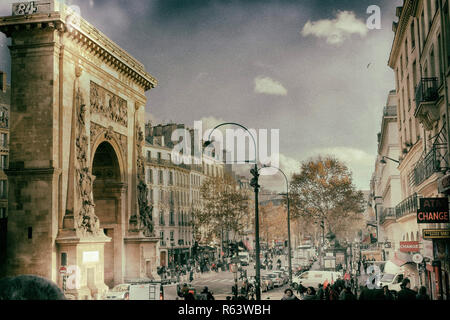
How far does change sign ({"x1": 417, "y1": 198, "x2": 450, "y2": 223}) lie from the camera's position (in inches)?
654

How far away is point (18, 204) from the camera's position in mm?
23656

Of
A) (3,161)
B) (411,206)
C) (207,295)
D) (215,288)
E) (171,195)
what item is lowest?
(215,288)

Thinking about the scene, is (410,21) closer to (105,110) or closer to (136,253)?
(105,110)

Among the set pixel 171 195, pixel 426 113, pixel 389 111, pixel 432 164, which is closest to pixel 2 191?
pixel 426 113

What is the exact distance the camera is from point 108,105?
29.9 metres

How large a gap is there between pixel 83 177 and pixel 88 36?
6635 millimetres

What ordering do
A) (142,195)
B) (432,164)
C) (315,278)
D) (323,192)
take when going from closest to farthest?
(432,164)
(315,278)
(142,195)
(323,192)

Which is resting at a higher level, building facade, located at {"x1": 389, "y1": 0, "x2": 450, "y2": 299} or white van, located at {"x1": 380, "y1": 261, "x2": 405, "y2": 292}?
building facade, located at {"x1": 389, "y1": 0, "x2": 450, "y2": 299}

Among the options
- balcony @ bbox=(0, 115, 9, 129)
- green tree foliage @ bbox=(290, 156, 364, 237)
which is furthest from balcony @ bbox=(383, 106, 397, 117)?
balcony @ bbox=(0, 115, 9, 129)

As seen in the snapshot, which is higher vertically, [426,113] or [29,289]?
[426,113]

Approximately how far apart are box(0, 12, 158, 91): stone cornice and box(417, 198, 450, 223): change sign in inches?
644

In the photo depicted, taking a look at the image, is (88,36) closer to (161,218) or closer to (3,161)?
(3,161)

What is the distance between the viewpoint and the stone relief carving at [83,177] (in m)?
25.0

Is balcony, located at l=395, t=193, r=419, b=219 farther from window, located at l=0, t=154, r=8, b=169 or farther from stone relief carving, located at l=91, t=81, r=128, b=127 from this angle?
window, located at l=0, t=154, r=8, b=169
